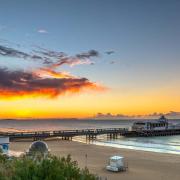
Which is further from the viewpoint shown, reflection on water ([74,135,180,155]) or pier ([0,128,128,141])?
pier ([0,128,128,141])

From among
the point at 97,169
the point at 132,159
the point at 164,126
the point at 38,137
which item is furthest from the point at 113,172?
the point at 164,126

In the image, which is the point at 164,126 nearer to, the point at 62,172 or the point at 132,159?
the point at 132,159

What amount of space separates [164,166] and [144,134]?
4856 cm

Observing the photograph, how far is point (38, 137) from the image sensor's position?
64.2 metres

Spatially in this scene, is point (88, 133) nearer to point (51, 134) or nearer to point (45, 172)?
point (51, 134)

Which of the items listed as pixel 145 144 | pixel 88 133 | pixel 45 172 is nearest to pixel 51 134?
pixel 88 133

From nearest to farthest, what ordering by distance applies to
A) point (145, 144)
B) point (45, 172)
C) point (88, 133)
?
point (45, 172), point (145, 144), point (88, 133)

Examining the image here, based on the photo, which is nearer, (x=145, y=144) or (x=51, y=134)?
(x=145, y=144)

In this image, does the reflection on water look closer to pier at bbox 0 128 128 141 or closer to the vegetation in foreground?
pier at bbox 0 128 128 141

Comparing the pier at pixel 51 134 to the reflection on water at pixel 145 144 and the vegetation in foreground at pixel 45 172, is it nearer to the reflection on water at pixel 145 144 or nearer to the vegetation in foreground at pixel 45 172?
the reflection on water at pixel 145 144

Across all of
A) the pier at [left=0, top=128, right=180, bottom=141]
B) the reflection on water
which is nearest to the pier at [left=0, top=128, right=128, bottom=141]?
the pier at [left=0, top=128, right=180, bottom=141]

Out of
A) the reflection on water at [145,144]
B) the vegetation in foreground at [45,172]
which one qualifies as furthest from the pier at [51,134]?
the vegetation in foreground at [45,172]

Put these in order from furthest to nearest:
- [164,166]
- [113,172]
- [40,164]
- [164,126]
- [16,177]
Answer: [164,126] → [164,166] → [113,172] → [40,164] → [16,177]

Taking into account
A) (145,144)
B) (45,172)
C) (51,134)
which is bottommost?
(145,144)
